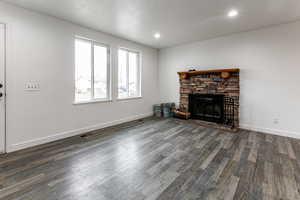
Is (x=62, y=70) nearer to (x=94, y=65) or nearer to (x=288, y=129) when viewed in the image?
(x=94, y=65)

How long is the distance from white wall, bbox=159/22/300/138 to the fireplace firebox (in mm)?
577

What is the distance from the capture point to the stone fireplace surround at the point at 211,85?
4250mm

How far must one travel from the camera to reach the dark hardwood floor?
1.69 m

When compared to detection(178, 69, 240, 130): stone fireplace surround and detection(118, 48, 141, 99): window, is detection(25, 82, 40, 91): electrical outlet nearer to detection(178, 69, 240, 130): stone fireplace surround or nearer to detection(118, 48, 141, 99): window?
detection(118, 48, 141, 99): window

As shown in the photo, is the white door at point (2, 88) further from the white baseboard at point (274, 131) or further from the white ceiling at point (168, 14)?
the white baseboard at point (274, 131)

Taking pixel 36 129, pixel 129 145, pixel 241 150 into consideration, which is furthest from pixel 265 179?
pixel 36 129

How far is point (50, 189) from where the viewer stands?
173 cm

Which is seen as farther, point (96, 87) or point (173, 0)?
point (96, 87)

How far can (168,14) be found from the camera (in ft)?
10.2

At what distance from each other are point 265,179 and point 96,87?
4018 mm

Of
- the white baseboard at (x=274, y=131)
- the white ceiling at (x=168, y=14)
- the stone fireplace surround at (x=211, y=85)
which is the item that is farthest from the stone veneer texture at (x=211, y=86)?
the white ceiling at (x=168, y=14)

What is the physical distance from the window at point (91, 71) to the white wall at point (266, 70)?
3277 mm

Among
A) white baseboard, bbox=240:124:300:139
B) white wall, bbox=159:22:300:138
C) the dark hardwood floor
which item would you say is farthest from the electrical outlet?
white baseboard, bbox=240:124:300:139

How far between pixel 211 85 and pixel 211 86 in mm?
32
